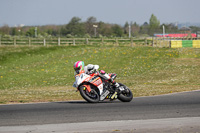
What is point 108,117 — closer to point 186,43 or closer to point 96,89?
point 96,89

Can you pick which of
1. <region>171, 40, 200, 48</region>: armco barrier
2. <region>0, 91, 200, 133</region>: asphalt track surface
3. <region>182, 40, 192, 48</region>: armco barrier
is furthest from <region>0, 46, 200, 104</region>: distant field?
<region>0, 91, 200, 133</region>: asphalt track surface

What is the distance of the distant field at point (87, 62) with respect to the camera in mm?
25227

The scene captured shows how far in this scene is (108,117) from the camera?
909 centimetres

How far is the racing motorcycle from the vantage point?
12070 mm

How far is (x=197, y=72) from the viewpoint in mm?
27875

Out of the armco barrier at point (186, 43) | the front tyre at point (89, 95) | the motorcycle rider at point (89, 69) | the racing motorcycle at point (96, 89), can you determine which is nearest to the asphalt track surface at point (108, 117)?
the front tyre at point (89, 95)

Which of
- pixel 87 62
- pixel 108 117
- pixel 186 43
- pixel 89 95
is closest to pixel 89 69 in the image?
pixel 89 95

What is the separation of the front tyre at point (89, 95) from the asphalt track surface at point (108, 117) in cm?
94

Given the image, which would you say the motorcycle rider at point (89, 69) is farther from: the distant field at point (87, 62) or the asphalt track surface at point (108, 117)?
the distant field at point (87, 62)

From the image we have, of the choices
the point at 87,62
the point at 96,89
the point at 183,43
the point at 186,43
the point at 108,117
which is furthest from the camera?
the point at 186,43

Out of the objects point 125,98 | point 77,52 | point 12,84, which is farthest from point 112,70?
point 125,98

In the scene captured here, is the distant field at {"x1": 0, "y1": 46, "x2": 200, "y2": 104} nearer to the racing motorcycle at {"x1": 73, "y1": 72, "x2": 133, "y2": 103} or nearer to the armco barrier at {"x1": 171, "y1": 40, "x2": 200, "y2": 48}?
the armco barrier at {"x1": 171, "y1": 40, "x2": 200, "y2": 48}

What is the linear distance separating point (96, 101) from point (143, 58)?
26.8 meters

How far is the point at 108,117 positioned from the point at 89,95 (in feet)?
10.5
